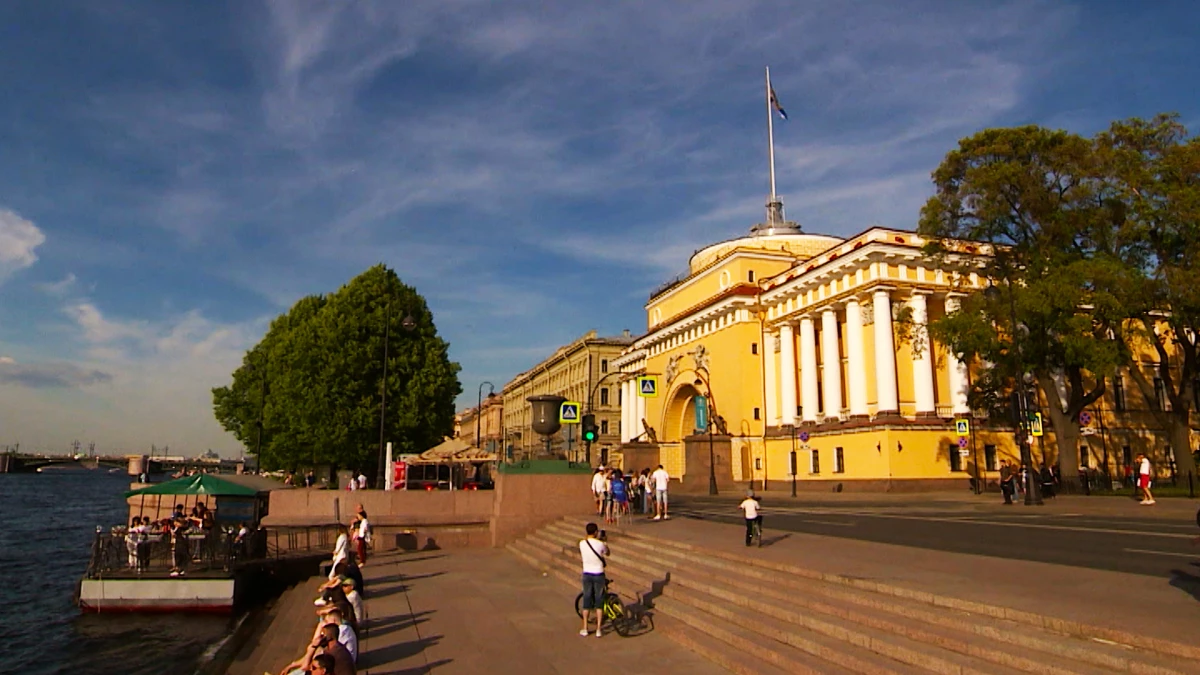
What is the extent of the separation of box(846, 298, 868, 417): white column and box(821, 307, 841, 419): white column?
1.66m

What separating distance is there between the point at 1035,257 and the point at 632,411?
136 ft

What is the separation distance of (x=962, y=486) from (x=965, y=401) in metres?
4.45

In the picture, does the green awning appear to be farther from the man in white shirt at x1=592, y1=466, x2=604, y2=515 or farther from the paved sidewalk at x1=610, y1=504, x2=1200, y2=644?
the paved sidewalk at x1=610, y1=504, x2=1200, y2=644

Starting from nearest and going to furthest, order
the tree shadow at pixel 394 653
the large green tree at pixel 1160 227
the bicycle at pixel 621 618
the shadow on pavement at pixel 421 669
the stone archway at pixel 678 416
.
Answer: the shadow on pavement at pixel 421 669
the tree shadow at pixel 394 653
the bicycle at pixel 621 618
the large green tree at pixel 1160 227
the stone archway at pixel 678 416

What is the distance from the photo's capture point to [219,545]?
63.0ft

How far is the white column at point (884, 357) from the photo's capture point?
4059 centimetres

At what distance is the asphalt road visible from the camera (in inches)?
477

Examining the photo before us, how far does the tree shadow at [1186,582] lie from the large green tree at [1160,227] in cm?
1989

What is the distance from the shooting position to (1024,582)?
972cm

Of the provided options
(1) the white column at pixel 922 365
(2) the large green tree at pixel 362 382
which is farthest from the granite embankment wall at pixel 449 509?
(1) the white column at pixel 922 365

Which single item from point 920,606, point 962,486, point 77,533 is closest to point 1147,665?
point 920,606

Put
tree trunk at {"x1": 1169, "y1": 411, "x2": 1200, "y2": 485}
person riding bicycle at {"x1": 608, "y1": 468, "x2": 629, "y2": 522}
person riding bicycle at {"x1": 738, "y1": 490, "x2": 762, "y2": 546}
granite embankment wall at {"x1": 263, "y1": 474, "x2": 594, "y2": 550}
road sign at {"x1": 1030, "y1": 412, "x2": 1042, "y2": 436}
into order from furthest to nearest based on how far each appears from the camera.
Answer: road sign at {"x1": 1030, "y1": 412, "x2": 1042, "y2": 436}
tree trunk at {"x1": 1169, "y1": 411, "x2": 1200, "y2": 485}
granite embankment wall at {"x1": 263, "y1": 474, "x2": 594, "y2": 550}
person riding bicycle at {"x1": 608, "y1": 468, "x2": 629, "y2": 522}
person riding bicycle at {"x1": 738, "y1": 490, "x2": 762, "y2": 546}

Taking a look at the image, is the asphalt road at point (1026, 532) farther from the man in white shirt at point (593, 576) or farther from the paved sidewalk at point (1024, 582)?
the man in white shirt at point (593, 576)

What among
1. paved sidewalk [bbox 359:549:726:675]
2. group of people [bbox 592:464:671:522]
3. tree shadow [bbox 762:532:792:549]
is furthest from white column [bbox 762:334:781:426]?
paved sidewalk [bbox 359:549:726:675]
